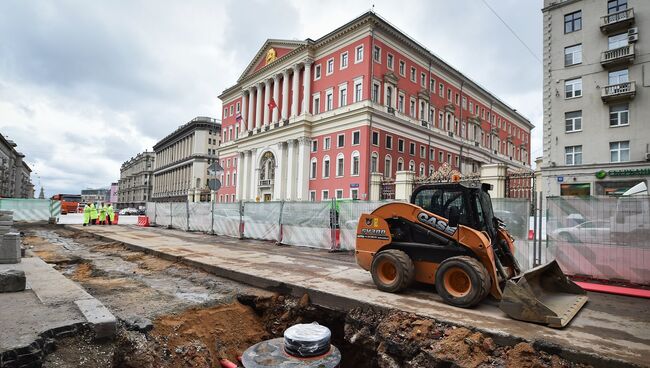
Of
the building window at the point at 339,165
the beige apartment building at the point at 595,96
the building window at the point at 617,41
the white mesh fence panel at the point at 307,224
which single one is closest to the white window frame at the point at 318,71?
the building window at the point at 339,165

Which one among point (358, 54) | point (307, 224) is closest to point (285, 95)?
point (358, 54)

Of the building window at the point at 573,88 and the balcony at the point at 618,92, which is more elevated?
the building window at the point at 573,88

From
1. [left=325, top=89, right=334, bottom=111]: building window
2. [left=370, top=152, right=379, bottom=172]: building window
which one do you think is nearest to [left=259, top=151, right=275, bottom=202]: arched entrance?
[left=325, top=89, right=334, bottom=111]: building window

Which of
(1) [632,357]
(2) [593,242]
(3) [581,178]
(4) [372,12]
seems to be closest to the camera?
(1) [632,357]

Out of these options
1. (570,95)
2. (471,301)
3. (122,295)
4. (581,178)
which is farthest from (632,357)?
(570,95)

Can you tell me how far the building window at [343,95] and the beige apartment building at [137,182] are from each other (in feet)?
318

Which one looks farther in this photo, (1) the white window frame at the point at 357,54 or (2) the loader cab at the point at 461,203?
(1) the white window frame at the point at 357,54

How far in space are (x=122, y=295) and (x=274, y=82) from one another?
155 ft

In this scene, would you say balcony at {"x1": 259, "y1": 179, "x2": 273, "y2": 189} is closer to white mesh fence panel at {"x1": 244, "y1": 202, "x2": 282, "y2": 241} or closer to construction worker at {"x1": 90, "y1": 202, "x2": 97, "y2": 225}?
construction worker at {"x1": 90, "y1": 202, "x2": 97, "y2": 225}

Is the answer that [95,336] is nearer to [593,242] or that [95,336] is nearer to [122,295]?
[122,295]

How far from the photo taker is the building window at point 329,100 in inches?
1666

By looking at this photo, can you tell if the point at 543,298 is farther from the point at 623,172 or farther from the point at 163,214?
the point at 163,214

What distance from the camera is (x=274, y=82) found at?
Result: 51.2 metres

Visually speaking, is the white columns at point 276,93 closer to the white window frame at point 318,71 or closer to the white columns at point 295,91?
the white columns at point 295,91
